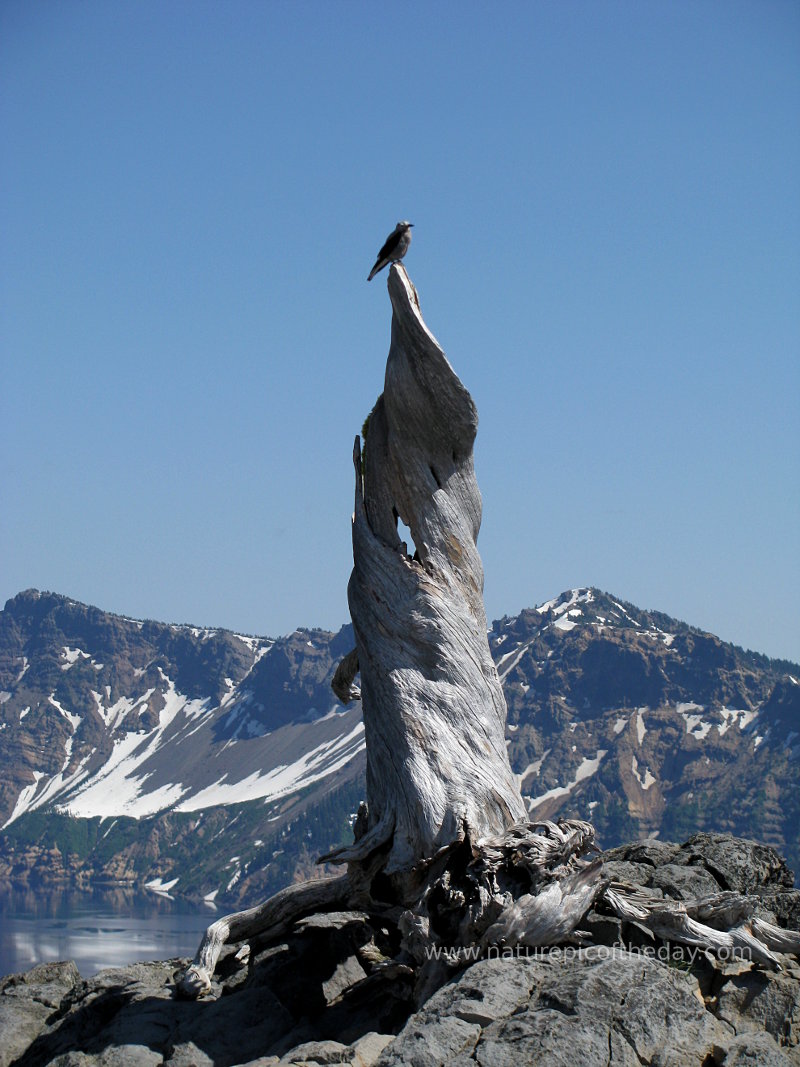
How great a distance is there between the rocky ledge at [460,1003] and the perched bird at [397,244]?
922 centimetres

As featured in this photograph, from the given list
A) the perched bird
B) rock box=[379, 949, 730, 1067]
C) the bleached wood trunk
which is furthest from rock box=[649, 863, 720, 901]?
the perched bird

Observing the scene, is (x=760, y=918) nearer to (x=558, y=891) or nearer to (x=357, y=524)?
(x=558, y=891)

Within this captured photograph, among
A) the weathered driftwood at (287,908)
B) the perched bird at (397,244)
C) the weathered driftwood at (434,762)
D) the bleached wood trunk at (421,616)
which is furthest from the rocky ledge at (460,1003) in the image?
the perched bird at (397,244)

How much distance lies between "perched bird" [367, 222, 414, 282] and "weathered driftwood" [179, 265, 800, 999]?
333mm

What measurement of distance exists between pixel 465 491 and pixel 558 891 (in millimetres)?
6310

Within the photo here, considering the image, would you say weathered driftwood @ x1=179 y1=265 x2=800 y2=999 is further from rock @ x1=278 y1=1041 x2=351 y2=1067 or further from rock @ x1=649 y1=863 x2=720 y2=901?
rock @ x1=278 y1=1041 x2=351 y2=1067

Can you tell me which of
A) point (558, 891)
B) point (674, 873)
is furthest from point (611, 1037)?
point (674, 873)

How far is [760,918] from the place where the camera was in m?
14.5

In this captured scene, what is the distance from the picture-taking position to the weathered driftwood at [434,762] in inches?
529

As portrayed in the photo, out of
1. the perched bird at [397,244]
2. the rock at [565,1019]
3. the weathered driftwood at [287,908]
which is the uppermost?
the perched bird at [397,244]

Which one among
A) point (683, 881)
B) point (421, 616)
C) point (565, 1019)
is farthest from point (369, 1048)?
point (421, 616)

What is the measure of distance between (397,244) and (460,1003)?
10487 mm

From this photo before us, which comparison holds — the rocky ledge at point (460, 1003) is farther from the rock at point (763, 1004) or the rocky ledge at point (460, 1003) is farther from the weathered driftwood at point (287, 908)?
the weathered driftwood at point (287, 908)

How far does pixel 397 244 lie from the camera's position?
17281 millimetres
